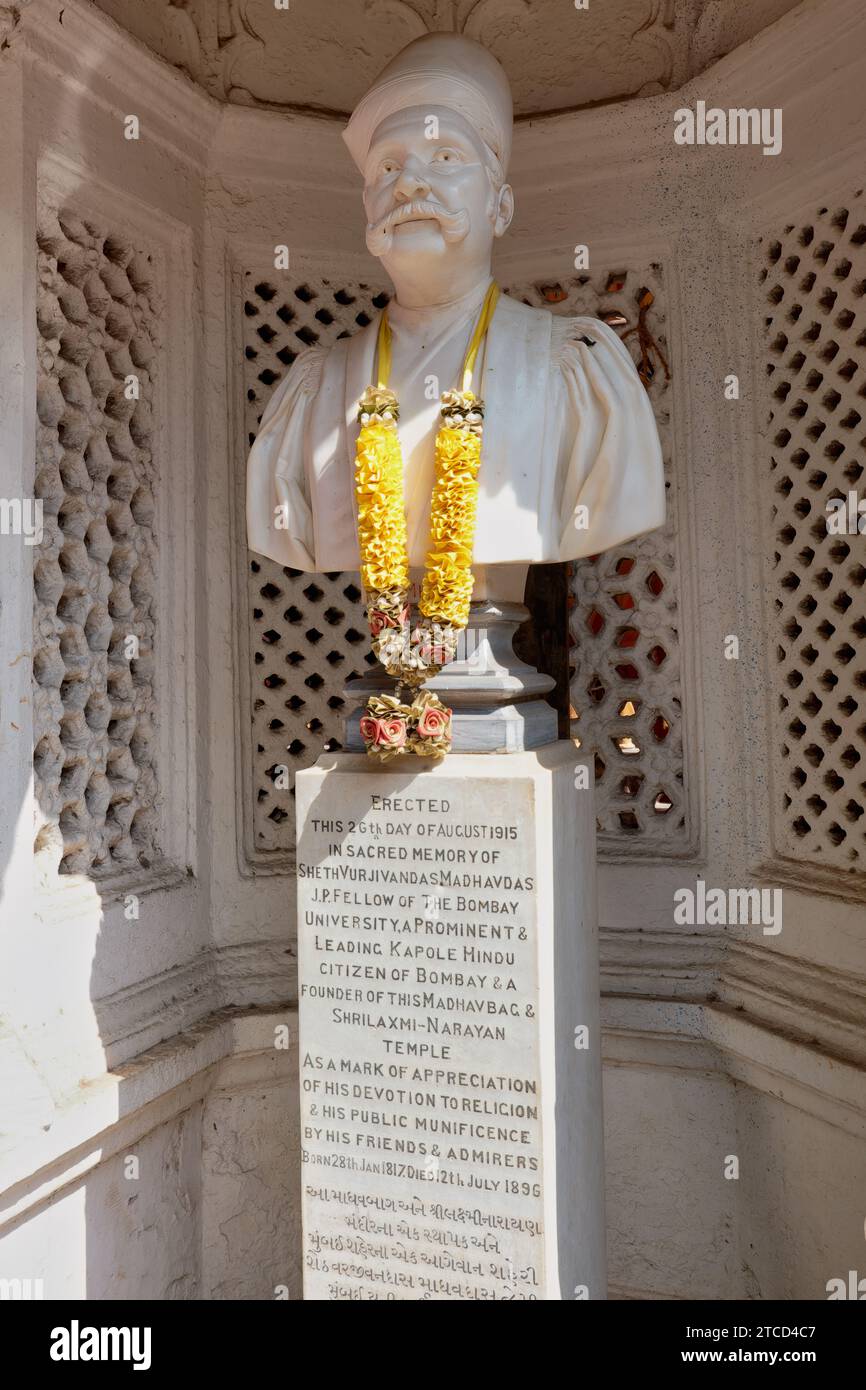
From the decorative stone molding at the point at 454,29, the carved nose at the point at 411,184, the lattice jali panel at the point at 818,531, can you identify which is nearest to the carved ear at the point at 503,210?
the carved nose at the point at 411,184

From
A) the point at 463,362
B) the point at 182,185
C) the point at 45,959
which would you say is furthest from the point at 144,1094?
the point at 182,185

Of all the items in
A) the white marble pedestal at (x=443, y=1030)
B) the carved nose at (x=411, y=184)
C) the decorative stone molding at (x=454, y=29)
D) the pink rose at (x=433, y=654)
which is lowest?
the white marble pedestal at (x=443, y=1030)

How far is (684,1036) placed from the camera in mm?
3025

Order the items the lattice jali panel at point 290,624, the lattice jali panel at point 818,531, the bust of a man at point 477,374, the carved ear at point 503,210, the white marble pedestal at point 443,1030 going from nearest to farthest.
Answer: the white marble pedestal at point 443,1030, the bust of a man at point 477,374, the carved ear at point 503,210, the lattice jali panel at point 818,531, the lattice jali panel at point 290,624

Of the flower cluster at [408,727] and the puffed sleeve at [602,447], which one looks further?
the puffed sleeve at [602,447]

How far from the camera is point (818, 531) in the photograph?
114 inches

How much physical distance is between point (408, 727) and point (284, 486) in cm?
65

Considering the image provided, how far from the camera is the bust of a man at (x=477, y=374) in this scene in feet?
7.22

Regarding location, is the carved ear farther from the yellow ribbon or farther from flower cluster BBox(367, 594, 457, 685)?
flower cluster BBox(367, 594, 457, 685)

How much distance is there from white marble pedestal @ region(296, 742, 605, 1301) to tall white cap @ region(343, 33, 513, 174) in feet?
4.17

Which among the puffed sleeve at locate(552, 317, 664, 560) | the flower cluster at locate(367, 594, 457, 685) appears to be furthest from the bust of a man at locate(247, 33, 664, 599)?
the flower cluster at locate(367, 594, 457, 685)

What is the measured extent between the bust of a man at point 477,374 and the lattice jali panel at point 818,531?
825 mm

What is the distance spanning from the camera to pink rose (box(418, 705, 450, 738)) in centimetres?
209

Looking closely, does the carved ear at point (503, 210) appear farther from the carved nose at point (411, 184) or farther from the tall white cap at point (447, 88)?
the carved nose at point (411, 184)
